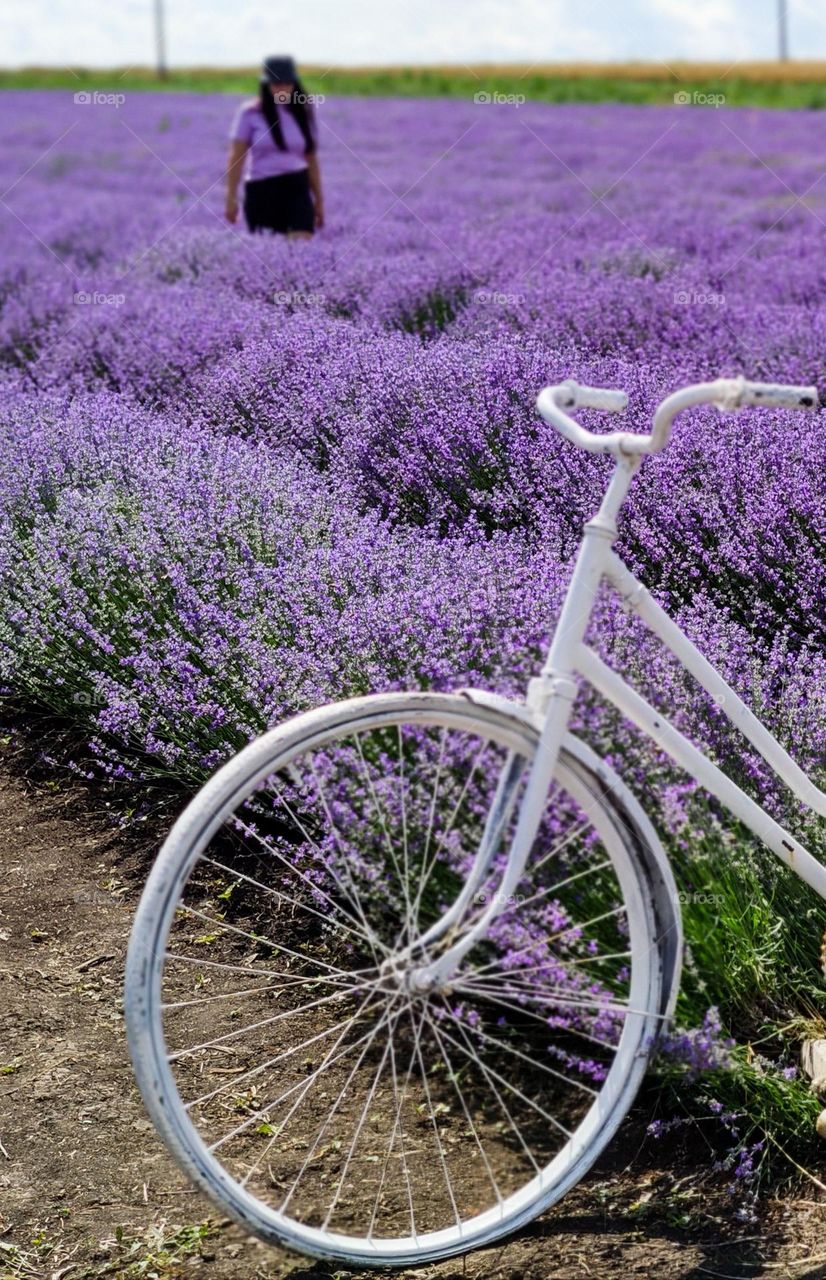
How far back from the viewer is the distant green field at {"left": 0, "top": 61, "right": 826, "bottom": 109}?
86.2 feet

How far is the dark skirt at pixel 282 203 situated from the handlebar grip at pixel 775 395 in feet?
20.8

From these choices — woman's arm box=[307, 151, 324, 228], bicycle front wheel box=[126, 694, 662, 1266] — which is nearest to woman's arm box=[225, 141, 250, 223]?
woman's arm box=[307, 151, 324, 228]

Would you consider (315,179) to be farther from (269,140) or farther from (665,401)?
(665,401)

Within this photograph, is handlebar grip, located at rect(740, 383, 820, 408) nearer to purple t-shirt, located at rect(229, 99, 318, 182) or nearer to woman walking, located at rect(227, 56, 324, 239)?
woman walking, located at rect(227, 56, 324, 239)

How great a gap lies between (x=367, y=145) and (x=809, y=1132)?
1578 centimetres

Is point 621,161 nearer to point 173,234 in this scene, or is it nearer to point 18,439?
point 173,234

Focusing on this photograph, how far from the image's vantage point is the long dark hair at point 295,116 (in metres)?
7.46

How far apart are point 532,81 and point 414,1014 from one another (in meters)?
28.9

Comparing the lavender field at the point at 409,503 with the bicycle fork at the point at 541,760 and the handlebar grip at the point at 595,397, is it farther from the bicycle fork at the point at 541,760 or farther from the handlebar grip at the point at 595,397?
the handlebar grip at the point at 595,397

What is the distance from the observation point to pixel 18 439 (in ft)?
13.6

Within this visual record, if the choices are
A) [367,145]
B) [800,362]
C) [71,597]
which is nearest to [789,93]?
[367,145]

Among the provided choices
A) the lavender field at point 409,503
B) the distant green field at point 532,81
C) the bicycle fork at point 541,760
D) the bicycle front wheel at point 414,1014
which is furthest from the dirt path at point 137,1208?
the distant green field at point 532,81

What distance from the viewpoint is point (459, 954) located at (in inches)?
74.4

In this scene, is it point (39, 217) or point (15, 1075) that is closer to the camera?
point (15, 1075)
